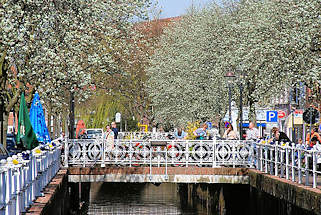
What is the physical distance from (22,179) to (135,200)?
89.8 feet

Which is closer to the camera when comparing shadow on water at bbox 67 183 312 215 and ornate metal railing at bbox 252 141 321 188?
ornate metal railing at bbox 252 141 321 188

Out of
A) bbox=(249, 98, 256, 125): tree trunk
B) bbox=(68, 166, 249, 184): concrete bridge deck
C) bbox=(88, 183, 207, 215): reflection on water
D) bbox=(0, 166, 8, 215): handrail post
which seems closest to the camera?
bbox=(0, 166, 8, 215): handrail post

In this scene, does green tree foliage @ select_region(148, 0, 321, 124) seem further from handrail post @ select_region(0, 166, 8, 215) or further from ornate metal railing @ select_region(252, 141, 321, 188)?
handrail post @ select_region(0, 166, 8, 215)

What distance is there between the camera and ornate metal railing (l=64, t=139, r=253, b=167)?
25.8 metres

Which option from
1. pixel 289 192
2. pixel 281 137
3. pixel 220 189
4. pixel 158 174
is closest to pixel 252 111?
pixel 220 189

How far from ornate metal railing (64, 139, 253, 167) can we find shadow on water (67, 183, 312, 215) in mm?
1511

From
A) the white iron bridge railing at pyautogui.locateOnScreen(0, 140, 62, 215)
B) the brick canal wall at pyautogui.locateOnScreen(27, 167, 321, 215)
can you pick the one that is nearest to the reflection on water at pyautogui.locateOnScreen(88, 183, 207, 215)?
the brick canal wall at pyautogui.locateOnScreen(27, 167, 321, 215)

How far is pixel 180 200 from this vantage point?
3928 centimetres

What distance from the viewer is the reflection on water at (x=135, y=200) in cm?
3409

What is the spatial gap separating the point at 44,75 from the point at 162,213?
41.1ft

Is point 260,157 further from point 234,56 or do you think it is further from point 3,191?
point 234,56

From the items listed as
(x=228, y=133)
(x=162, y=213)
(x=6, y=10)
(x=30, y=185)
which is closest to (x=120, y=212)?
(x=162, y=213)

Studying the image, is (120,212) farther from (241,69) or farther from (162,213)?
(241,69)

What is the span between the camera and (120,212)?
33781 mm
